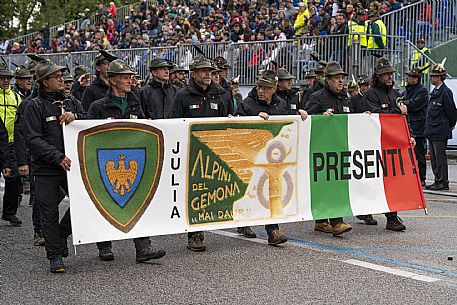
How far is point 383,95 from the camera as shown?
34.0ft

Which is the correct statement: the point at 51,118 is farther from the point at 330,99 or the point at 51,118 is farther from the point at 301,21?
the point at 301,21

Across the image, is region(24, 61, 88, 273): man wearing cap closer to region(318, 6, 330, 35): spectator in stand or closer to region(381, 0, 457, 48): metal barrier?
region(318, 6, 330, 35): spectator in stand

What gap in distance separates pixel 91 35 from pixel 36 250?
25285 mm

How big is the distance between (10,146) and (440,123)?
774 centimetres

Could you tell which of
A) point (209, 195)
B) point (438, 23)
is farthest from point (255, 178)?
point (438, 23)

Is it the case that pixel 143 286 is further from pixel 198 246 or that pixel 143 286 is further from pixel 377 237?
pixel 377 237

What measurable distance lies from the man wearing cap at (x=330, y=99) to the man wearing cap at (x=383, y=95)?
0.37 m

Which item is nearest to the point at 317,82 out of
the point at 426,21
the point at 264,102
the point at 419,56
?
the point at 264,102

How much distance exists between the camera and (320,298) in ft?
21.7

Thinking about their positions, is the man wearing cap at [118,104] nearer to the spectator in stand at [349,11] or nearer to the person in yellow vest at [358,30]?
the person in yellow vest at [358,30]

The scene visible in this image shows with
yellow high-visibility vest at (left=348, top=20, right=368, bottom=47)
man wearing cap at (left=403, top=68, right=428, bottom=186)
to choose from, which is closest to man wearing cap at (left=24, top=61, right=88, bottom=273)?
man wearing cap at (left=403, top=68, right=428, bottom=186)

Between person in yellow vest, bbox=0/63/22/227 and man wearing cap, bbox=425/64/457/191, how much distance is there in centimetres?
737

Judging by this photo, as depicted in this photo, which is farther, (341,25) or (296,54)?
(296,54)

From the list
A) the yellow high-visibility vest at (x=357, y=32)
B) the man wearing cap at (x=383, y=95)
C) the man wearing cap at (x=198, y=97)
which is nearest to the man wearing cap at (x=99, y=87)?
the man wearing cap at (x=198, y=97)
